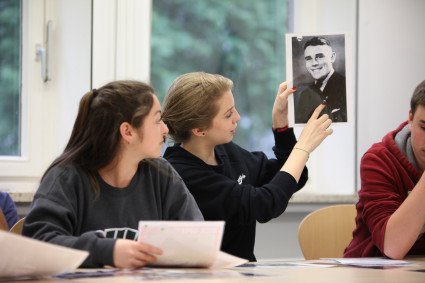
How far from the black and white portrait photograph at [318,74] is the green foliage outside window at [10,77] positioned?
69.0 inches

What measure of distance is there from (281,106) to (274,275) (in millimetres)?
1083

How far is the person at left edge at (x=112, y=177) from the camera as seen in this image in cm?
204

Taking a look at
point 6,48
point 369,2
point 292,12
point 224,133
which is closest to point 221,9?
point 292,12

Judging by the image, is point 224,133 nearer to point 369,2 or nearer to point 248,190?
point 248,190

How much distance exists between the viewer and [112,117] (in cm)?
221

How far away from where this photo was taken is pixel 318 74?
8.42ft

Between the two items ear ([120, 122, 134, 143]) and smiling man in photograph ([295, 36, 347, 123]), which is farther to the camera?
smiling man in photograph ([295, 36, 347, 123])

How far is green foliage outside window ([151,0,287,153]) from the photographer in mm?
4094

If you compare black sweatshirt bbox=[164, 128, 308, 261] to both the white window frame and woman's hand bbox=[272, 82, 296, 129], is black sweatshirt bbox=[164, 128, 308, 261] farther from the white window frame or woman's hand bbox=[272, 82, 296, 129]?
the white window frame

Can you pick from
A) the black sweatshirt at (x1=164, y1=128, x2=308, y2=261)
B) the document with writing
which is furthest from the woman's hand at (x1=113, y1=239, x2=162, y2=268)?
the black sweatshirt at (x1=164, y1=128, x2=308, y2=261)

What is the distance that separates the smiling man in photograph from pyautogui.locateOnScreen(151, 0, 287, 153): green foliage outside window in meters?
1.57

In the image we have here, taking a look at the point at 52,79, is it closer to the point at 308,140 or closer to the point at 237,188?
the point at 237,188

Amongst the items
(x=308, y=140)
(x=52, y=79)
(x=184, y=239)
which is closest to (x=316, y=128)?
(x=308, y=140)

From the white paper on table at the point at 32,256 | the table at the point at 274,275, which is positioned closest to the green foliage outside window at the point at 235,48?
the table at the point at 274,275
